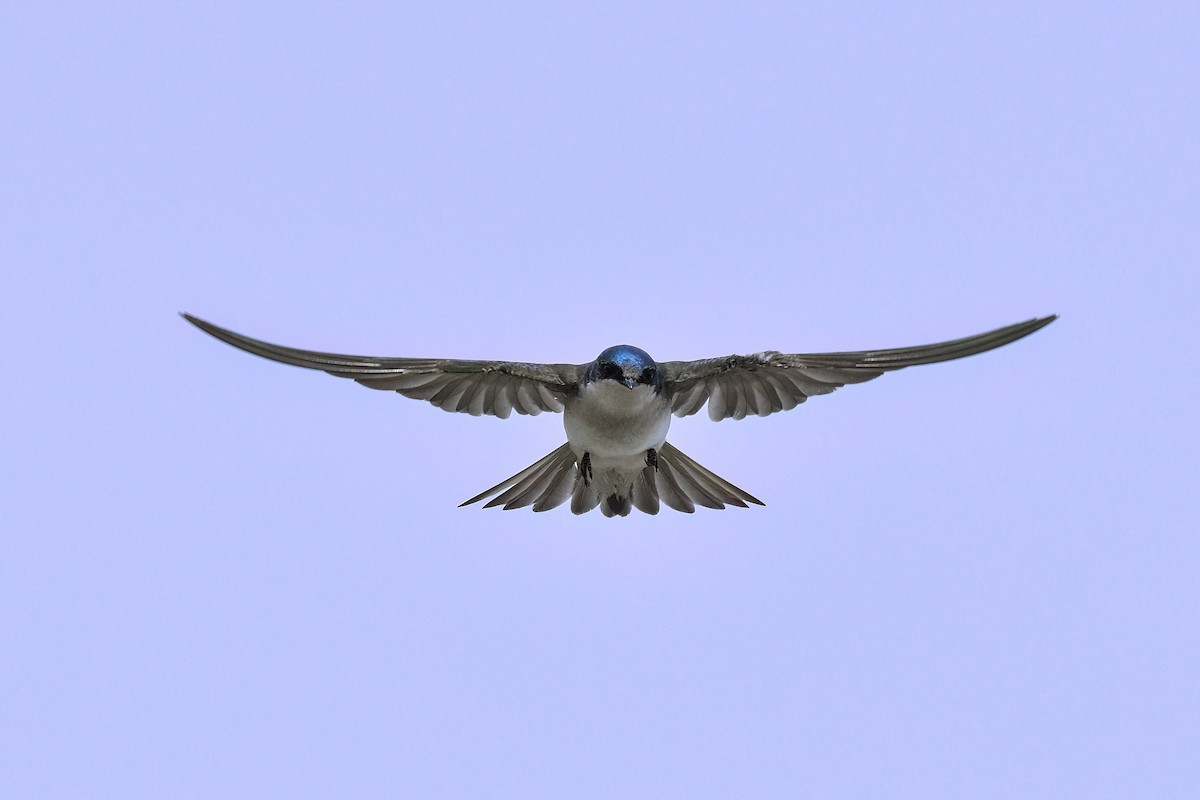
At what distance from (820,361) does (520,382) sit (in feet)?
8.13

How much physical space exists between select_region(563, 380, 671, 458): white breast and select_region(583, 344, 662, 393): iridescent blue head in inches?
2.4

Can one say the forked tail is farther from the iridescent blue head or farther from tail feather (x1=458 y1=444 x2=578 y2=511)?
the iridescent blue head

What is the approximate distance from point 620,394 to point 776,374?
4.50 ft

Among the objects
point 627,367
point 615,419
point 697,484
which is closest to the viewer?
point 627,367

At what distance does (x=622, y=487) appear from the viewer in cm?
1345

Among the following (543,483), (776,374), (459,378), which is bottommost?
(543,483)

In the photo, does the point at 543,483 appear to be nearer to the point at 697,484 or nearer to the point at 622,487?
the point at 622,487

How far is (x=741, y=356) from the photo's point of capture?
12.3 metres

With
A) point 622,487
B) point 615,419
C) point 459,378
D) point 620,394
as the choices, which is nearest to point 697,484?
point 622,487

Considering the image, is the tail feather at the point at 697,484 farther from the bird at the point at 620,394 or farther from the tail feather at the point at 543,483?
the tail feather at the point at 543,483

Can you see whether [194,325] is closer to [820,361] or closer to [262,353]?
[262,353]

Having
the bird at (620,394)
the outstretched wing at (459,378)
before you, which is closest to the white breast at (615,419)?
the bird at (620,394)

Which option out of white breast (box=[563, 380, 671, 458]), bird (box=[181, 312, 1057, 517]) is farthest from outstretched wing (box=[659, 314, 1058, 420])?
white breast (box=[563, 380, 671, 458])

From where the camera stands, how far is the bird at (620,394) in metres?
12.0
